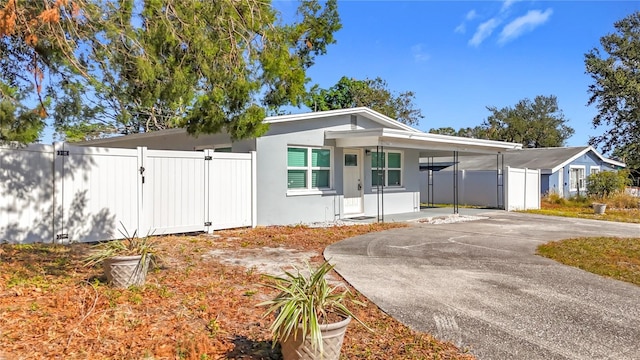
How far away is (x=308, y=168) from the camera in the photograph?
1280 cm

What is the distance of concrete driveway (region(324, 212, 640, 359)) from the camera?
3938 mm

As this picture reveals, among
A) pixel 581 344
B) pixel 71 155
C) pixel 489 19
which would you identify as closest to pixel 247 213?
pixel 71 155

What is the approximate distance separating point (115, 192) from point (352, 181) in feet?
25.0

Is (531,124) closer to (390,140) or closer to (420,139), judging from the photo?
(420,139)

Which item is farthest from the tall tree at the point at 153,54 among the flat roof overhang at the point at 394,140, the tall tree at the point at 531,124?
the tall tree at the point at 531,124

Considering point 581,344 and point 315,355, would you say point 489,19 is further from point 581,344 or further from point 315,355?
point 315,355

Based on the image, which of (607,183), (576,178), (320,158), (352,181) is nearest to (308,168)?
(320,158)

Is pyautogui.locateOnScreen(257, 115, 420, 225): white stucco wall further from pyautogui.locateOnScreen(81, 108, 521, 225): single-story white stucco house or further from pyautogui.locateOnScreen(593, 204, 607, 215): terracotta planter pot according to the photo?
pyautogui.locateOnScreen(593, 204, 607, 215): terracotta planter pot

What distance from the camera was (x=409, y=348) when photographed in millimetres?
3768

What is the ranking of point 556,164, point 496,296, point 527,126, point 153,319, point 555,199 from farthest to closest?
point 527,126 < point 556,164 < point 555,199 < point 496,296 < point 153,319

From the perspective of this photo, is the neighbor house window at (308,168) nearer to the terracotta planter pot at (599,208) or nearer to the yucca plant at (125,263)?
the yucca plant at (125,263)

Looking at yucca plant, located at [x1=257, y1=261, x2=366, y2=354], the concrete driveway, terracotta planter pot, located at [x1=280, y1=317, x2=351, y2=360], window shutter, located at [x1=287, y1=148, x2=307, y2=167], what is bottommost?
the concrete driveway

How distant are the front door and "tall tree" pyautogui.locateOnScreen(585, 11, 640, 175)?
76.1 ft

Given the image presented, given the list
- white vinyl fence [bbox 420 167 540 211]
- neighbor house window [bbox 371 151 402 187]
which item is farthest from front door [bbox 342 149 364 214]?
white vinyl fence [bbox 420 167 540 211]
